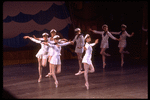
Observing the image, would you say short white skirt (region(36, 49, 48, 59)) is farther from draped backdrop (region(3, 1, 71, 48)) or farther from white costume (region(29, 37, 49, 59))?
draped backdrop (region(3, 1, 71, 48))

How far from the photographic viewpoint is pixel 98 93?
5184 mm

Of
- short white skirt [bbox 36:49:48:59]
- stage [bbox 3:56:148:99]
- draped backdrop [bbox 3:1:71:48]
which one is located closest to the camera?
stage [bbox 3:56:148:99]

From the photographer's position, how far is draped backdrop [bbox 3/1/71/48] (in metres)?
11.6

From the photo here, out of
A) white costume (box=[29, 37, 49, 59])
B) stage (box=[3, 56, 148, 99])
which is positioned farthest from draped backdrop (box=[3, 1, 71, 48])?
white costume (box=[29, 37, 49, 59])

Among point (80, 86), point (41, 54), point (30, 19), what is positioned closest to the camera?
point (80, 86)

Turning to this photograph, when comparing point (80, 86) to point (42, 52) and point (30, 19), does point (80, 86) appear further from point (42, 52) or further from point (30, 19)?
point (30, 19)

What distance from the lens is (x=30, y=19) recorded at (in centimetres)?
1199

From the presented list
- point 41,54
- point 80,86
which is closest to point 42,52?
point 41,54

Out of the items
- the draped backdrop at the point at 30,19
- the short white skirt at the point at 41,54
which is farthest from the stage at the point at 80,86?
the draped backdrop at the point at 30,19

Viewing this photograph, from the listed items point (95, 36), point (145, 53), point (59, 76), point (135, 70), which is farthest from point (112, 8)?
point (59, 76)

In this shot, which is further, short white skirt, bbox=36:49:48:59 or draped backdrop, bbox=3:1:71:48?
draped backdrop, bbox=3:1:71:48

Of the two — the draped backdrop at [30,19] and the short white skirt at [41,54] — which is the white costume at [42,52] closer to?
the short white skirt at [41,54]

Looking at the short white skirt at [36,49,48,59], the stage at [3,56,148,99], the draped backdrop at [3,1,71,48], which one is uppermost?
the draped backdrop at [3,1,71,48]

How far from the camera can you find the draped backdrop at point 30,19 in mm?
11633
